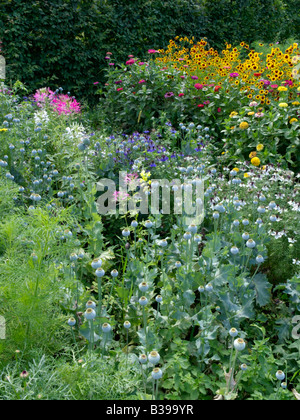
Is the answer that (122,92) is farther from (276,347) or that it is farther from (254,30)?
(254,30)

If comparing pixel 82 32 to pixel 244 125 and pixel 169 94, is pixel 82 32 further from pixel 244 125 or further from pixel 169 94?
pixel 244 125

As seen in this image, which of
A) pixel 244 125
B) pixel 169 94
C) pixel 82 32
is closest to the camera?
pixel 244 125

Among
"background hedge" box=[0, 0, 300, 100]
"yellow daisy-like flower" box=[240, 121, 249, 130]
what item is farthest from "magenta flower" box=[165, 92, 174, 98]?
"background hedge" box=[0, 0, 300, 100]

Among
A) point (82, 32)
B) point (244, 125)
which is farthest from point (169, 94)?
point (82, 32)

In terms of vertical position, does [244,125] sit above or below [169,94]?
below

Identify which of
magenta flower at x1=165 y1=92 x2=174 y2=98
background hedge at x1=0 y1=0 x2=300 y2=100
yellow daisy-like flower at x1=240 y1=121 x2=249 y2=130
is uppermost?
background hedge at x1=0 y1=0 x2=300 y2=100

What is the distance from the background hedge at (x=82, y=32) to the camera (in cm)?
621

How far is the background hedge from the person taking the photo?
6207 millimetres

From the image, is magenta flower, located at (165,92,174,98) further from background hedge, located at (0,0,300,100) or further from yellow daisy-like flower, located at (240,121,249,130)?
background hedge, located at (0,0,300,100)

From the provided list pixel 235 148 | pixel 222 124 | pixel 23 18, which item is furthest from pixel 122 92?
pixel 23 18

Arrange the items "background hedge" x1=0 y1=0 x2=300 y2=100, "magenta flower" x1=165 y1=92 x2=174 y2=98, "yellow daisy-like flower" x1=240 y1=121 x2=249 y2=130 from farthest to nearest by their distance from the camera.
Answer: "background hedge" x1=0 y1=0 x2=300 y2=100 < "magenta flower" x1=165 y1=92 x2=174 y2=98 < "yellow daisy-like flower" x1=240 y1=121 x2=249 y2=130

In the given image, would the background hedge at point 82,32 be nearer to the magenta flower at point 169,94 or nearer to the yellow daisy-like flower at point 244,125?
the magenta flower at point 169,94

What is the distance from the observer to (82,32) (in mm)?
6969

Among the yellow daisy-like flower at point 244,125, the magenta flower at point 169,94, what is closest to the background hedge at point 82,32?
the magenta flower at point 169,94
